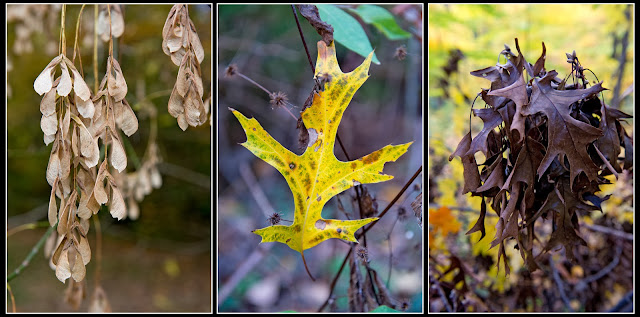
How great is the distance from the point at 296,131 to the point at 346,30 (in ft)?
0.82

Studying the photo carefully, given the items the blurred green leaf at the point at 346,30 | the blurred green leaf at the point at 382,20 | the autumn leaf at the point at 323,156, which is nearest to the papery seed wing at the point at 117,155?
the autumn leaf at the point at 323,156

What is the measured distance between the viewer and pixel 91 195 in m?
0.76

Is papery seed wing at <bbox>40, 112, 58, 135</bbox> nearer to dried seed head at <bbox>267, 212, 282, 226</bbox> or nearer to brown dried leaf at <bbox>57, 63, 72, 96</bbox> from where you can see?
brown dried leaf at <bbox>57, 63, 72, 96</bbox>

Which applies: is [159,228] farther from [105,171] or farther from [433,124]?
[105,171]

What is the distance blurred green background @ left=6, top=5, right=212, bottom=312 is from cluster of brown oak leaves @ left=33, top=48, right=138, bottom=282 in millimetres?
1171

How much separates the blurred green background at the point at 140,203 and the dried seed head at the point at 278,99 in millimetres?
991

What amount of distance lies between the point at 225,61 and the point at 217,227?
1.25 ft

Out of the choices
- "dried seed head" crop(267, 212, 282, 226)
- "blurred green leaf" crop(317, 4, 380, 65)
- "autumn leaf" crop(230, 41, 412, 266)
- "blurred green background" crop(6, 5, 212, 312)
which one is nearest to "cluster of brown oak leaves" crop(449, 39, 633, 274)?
"autumn leaf" crop(230, 41, 412, 266)

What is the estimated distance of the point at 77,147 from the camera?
76cm

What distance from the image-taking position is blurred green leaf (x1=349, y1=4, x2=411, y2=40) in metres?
1.12

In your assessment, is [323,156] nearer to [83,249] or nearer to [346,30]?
[346,30]

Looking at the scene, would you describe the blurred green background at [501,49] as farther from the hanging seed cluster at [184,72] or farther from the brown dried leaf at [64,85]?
the brown dried leaf at [64,85]

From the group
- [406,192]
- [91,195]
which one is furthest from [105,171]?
[406,192]

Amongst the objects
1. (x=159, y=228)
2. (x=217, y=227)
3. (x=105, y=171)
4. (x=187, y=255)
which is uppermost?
(x=105, y=171)
